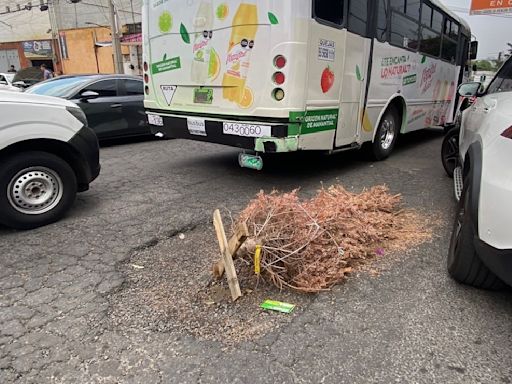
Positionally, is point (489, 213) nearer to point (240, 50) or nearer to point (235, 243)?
point (235, 243)

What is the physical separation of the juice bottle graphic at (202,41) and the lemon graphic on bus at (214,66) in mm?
49

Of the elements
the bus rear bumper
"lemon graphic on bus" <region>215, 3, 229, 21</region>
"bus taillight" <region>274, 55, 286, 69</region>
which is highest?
"lemon graphic on bus" <region>215, 3, 229, 21</region>

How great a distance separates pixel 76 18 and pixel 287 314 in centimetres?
3681

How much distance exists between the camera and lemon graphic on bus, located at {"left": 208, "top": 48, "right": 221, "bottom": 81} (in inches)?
193

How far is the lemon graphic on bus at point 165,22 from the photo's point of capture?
5320 mm

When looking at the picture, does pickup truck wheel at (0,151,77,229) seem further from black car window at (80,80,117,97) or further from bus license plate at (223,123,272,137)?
black car window at (80,80,117,97)

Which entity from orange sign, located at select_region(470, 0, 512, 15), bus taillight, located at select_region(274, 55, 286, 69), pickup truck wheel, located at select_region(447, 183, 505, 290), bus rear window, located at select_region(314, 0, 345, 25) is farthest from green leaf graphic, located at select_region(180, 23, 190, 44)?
orange sign, located at select_region(470, 0, 512, 15)

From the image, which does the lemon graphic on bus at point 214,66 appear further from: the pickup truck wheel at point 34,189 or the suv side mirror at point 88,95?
the suv side mirror at point 88,95

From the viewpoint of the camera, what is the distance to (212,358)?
222 cm

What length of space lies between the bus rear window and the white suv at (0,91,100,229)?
9.15ft

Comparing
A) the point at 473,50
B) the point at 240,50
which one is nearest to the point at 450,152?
the point at 240,50

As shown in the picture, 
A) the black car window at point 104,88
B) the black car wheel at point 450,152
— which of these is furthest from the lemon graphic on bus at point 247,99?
the black car window at point 104,88

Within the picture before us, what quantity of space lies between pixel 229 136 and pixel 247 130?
0.30 meters

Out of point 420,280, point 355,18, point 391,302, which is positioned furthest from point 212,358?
point 355,18
